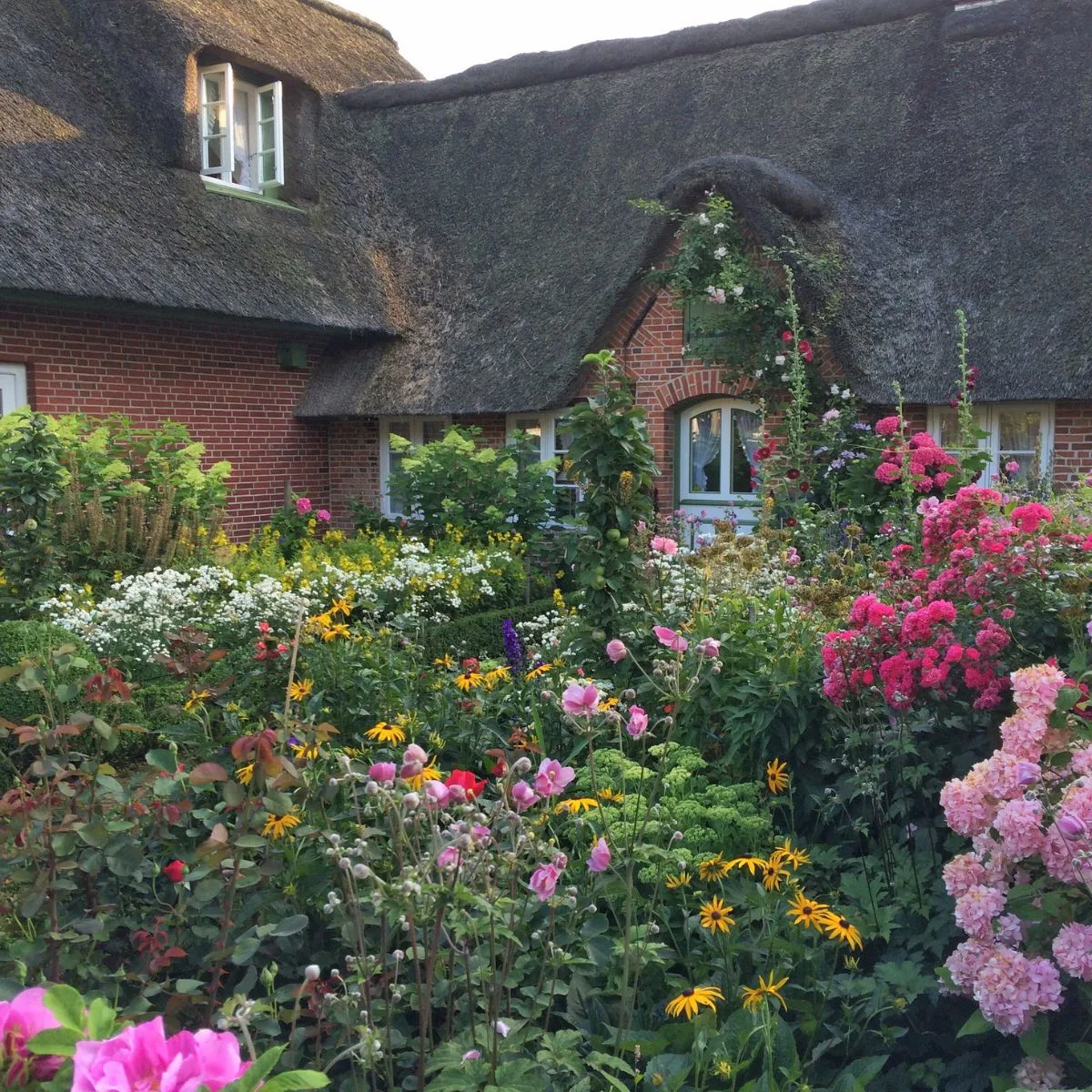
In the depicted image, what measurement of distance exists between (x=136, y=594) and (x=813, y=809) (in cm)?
394

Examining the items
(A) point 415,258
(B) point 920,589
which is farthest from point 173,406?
(B) point 920,589

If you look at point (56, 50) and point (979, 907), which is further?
point (56, 50)

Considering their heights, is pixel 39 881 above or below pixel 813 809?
above

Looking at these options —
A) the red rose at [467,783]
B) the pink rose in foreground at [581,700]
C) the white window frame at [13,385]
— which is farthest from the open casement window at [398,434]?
the pink rose in foreground at [581,700]

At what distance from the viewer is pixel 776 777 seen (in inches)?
137

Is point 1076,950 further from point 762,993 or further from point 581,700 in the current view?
point 581,700

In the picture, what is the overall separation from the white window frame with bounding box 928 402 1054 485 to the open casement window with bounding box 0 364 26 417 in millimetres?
7651

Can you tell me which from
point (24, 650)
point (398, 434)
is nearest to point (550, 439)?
point (398, 434)

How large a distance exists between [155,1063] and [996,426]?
30.0 feet

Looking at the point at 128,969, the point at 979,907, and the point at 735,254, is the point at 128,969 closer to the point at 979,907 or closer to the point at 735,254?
the point at 979,907

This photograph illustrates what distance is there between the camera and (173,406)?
34.8 feet

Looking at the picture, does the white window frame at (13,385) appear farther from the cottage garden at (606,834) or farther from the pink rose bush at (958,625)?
the pink rose bush at (958,625)

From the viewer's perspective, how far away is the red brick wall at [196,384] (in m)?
9.47

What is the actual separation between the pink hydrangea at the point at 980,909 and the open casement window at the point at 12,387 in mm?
8970
